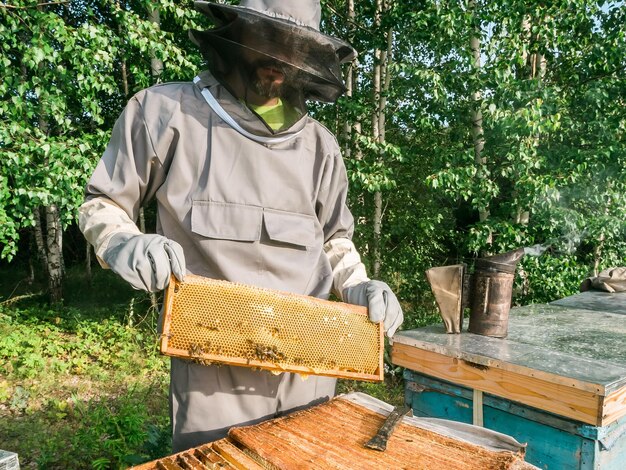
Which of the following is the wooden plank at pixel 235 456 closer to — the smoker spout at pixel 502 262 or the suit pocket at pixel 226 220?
the suit pocket at pixel 226 220

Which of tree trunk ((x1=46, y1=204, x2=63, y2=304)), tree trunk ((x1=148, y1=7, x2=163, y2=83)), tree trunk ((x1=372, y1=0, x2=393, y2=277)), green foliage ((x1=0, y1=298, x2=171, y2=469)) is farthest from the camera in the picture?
tree trunk ((x1=46, y1=204, x2=63, y2=304))

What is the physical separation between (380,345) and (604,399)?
1032mm

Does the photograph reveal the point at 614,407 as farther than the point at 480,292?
No

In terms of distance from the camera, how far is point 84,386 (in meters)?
5.20

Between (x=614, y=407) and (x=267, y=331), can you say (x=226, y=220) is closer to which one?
(x=267, y=331)

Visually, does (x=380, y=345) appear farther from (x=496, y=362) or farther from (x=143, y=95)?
(x=143, y=95)

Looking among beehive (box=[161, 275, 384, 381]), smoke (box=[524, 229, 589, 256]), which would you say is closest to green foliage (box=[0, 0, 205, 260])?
beehive (box=[161, 275, 384, 381])

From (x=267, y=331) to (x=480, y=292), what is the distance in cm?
184

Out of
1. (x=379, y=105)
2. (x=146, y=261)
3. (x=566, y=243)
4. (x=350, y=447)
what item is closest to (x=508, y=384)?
(x=350, y=447)

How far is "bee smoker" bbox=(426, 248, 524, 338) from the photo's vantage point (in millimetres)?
2809

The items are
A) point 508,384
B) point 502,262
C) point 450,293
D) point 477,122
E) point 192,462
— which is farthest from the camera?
point 477,122

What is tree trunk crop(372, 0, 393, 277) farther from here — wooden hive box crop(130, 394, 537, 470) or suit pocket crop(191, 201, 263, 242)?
wooden hive box crop(130, 394, 537, 470)

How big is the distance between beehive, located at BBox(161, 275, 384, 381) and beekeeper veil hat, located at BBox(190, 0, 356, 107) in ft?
2.67

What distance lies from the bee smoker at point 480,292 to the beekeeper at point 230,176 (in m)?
1.25
